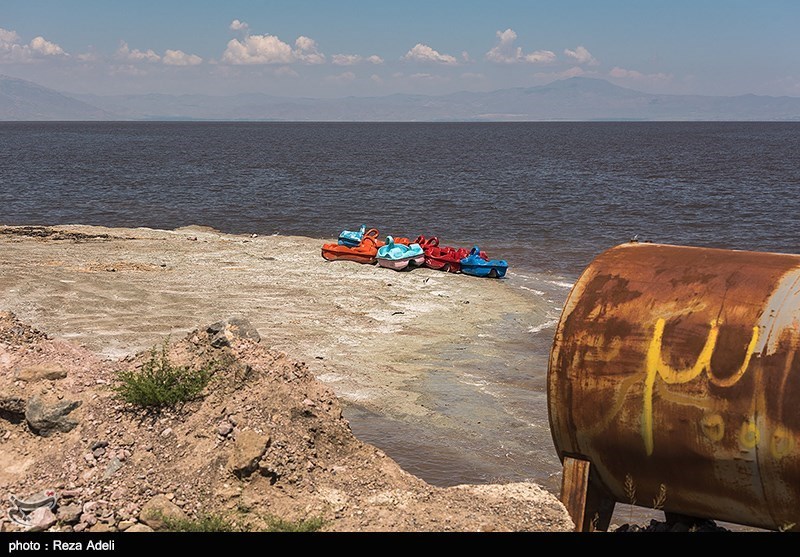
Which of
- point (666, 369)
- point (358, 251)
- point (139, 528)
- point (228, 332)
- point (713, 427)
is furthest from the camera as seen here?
point (358, 251)

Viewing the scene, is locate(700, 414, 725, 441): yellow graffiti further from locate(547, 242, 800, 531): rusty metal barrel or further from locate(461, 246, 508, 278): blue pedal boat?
locate(461, 246, 508, 278): blue pedal boat

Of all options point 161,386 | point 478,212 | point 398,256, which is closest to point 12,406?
point 161,386

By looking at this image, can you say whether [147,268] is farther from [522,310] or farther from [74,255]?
[522,310]

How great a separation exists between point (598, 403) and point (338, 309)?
11.6 metres

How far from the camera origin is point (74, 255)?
22.5 meters

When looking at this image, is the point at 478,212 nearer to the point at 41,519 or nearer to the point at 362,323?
the point at 362,323

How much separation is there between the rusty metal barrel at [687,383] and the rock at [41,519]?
414cm

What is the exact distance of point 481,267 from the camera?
2205 centimetres

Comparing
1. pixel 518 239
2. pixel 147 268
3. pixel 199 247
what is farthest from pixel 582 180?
pixel 147 268

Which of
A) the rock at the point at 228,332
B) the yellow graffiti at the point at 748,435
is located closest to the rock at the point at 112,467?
the rock at the point at 228,332

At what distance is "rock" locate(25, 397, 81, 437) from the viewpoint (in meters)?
8.05

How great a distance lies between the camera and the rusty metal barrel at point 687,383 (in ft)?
18.6

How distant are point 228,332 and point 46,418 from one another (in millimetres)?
2091
